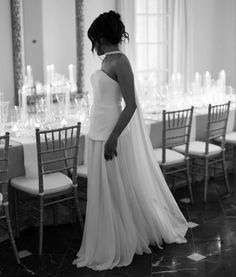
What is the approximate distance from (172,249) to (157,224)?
0.22 metres

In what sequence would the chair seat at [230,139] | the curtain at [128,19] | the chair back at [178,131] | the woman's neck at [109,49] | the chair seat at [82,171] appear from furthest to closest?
the curtain at [128,19]
the chair seat at [230,139]
the chair back at [178,131]
the chair seat at [82,171]
the woman's neck at [109,49]

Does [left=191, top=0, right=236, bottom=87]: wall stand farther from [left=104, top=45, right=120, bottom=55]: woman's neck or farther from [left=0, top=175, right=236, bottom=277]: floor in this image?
[left=104, top=45, right=120, bottom=55]: woman's neck

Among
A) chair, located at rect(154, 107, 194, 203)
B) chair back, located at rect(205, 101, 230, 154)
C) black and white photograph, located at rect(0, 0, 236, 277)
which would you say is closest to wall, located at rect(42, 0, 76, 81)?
black and white photograph, located at rect(0, 0, 236, 277)

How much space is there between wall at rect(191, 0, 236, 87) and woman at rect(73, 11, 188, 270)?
12.4 ft

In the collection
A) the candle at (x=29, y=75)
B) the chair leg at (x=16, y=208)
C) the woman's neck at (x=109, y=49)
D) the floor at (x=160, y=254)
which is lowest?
the floor at (x=160, y=254)

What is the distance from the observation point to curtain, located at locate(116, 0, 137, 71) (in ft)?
19.4

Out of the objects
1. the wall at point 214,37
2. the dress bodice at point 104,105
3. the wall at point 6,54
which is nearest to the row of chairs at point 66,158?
the dress bodice at point 104,105

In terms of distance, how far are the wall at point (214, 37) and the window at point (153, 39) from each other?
50 cm

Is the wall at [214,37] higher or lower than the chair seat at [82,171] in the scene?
higher

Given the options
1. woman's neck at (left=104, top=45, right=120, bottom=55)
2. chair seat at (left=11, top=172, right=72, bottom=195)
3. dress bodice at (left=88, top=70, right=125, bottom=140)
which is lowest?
chair seat at (left=11, top=172, right=72, bottom=195)

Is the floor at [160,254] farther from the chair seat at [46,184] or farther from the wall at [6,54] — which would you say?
the wall at [6,54]

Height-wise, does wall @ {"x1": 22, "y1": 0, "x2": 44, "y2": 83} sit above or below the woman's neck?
above

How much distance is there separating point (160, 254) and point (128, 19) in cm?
336

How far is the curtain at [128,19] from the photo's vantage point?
591 cm
